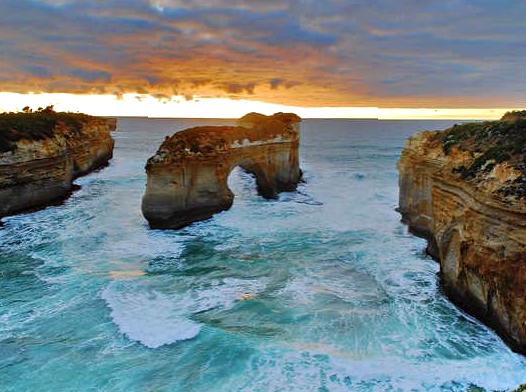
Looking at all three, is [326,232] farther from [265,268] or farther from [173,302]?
[173,302]

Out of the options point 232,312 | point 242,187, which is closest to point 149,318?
point 232,312

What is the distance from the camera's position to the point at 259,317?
42.2 ft

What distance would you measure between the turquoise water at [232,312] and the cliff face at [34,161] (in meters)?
1.79

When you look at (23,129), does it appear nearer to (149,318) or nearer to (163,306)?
(163,306)

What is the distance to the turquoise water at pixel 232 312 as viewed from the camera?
1014 cm

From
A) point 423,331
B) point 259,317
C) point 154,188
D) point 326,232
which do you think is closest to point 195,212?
point 154,188

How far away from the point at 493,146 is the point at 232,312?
31.6 ft

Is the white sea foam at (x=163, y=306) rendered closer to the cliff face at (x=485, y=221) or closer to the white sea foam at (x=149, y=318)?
the white sea foam at (x=149, y=318)

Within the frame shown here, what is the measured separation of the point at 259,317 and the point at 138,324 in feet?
10.8

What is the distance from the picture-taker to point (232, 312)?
13.2 m

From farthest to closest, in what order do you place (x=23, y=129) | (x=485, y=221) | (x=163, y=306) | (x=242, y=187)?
(x=242, y=187) → (x=23, y=129) → (x=163, y=306) → (x=485, y=221)

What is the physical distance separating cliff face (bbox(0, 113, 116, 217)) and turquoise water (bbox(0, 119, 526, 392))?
70.6 inches

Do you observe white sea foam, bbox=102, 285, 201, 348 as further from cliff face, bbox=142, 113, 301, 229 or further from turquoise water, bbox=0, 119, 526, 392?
cliff face, bbox=142, 113, 301, 229

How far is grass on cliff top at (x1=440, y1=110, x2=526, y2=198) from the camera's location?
483 inches
